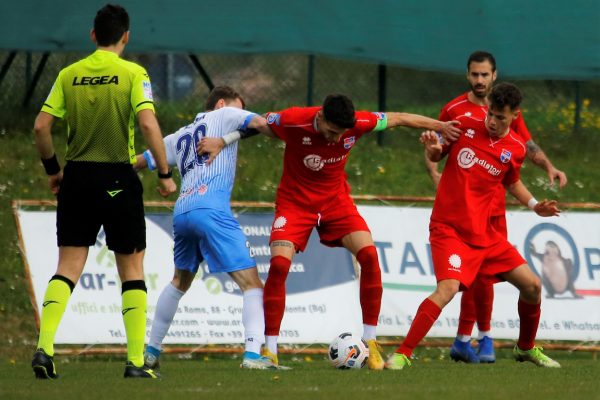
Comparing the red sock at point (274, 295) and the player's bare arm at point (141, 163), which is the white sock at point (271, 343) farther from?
the player's bare arm at point (141, 163)

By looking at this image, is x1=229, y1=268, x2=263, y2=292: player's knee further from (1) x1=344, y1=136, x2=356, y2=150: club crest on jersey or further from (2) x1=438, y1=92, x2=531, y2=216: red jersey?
(2) x1=438, y1=92, x2=531, y2=216: red jersey

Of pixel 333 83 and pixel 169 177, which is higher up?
pixel 333 83

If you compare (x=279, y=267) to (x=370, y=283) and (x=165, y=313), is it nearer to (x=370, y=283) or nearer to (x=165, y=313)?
(x=370, y=283)

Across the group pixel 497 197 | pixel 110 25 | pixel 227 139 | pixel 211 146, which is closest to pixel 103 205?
pixel 110 25

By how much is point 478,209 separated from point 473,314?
143 cm

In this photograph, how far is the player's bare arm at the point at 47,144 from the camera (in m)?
8.51

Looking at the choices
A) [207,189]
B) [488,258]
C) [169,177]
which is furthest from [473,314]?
[169,177]

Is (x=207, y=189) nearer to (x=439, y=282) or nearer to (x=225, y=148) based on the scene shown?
(x=225, y=148)

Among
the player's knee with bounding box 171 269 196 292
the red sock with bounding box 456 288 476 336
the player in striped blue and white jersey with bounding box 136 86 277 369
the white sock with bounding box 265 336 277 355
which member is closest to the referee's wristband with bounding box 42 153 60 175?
the player in striped blue and white jersey with bounding box 136 86 277 369

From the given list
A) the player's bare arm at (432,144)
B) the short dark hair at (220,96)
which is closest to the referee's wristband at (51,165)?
the short dark hair at (220,96)

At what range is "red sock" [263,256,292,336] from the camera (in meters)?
9.77

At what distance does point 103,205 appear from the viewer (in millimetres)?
8453

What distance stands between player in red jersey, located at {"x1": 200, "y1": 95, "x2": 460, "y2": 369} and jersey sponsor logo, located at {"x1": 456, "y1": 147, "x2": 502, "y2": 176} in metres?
0.16

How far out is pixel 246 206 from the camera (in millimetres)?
12469
